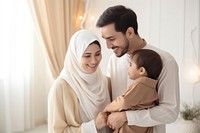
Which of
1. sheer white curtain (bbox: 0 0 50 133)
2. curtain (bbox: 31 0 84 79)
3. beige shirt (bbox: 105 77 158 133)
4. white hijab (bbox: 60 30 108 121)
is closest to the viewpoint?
beige shirt (bbox: 105 77 158 133)

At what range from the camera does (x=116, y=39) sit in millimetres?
1710

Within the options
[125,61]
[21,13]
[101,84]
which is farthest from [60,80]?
[21,13]

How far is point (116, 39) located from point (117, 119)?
1.44ft

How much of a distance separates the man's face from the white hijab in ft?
0.24

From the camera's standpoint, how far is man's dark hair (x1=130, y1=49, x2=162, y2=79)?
5.31ft

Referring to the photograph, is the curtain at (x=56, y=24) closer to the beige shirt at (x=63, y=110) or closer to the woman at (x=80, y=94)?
the woman at (x=80, y=94)

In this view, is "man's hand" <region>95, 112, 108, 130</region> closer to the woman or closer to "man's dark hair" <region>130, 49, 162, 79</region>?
the woman

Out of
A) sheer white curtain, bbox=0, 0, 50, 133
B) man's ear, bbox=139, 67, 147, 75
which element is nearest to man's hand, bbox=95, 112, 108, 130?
man's ear, bbox=139, 67, 147, 75

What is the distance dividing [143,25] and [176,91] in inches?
82.0

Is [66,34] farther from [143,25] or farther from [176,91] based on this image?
[176,91]

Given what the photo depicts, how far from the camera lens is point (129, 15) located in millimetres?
1716

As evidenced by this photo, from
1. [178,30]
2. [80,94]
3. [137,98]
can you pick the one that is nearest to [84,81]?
[80,94]

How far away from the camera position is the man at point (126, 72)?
1.61m

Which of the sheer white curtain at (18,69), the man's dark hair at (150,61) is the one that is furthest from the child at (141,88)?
the sheer white curtain at (18,69)
